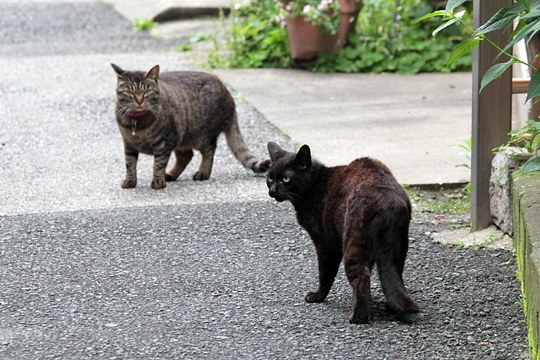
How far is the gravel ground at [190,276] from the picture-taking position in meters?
4.18

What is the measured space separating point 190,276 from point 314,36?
601cm

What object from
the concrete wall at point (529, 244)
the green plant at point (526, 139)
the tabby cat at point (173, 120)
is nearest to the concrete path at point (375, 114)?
the tabby cat at point (173, 120)

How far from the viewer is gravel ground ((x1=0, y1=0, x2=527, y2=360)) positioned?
4.18 m

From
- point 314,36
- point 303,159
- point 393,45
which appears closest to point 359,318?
point 303,159

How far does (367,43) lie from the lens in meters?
11.2

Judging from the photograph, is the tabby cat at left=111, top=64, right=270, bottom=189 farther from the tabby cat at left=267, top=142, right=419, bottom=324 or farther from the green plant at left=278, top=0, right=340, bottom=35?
the green plant at left=278, top=0, right=340, bottom=35

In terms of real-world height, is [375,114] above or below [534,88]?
below

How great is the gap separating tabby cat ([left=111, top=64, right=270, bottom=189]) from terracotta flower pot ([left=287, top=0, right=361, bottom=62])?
3.37 meters

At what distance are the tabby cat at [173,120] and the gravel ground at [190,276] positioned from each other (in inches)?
6.1

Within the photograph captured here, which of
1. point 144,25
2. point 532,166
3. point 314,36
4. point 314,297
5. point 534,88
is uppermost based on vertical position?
point 534,88

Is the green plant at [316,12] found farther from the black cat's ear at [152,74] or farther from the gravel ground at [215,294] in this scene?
the gravel ground at [215,294]

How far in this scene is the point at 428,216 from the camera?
242 inches

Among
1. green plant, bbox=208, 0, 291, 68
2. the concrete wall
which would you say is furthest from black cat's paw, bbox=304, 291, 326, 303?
green plant, bbox=208, 0, 291, 68

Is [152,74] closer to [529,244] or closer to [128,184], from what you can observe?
[128,184]
